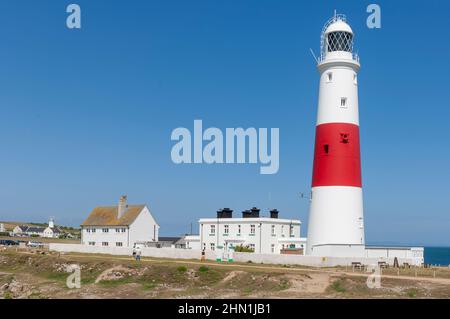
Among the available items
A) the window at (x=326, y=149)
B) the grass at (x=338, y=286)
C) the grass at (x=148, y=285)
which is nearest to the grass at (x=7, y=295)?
the grass at (x=148, y=285)

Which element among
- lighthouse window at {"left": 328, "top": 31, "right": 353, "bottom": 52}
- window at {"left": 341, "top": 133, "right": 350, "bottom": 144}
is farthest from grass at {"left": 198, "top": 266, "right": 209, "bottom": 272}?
lighthouse window at {"left": 328, "top": 31, "right": 353, "bottom": 52}

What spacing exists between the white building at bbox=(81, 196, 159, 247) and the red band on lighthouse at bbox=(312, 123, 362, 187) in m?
35.5

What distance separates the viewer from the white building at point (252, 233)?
66.4 metres

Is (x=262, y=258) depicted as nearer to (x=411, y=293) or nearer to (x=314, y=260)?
(x=314, y=260)

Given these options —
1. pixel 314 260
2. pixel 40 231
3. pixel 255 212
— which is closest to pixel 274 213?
pixel 255 212

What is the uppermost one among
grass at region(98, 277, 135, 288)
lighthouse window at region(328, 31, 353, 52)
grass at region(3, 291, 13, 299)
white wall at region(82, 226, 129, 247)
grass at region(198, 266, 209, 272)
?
lighthouse window at region(328, 31, 353, 52)

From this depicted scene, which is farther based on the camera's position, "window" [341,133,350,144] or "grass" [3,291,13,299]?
"window" [341,133,350,144]

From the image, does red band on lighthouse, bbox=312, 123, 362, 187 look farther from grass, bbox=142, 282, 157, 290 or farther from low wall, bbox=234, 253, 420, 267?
grass, bbox=142, 282, 157, 290

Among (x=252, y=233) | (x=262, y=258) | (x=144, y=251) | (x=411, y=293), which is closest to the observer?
(x=411, y=293)

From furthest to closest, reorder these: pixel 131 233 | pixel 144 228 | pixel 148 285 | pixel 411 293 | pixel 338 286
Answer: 1. pixel 144 228
2. pixel 131 233
3. pixel 148 285
4. pixel 338 286
5. pixel 411 293

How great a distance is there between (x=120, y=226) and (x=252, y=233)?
1927 centimetres

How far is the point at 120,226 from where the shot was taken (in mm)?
77688

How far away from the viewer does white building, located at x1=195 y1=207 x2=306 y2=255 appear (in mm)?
66375
